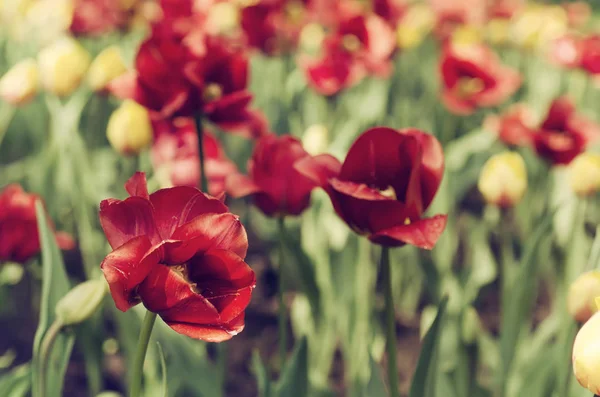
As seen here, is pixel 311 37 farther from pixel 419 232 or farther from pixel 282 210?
pixel 419 232

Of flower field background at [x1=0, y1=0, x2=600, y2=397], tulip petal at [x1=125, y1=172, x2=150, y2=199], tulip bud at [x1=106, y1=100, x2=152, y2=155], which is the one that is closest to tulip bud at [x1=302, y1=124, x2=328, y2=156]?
flower field background at [x1=0, y1=0, x2=600, y2=397]

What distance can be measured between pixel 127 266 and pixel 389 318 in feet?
0.95

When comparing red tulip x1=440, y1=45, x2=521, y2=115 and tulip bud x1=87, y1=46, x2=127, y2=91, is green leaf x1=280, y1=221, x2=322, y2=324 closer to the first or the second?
tulip bud x1=87, y1=46, x2=127, y2=91

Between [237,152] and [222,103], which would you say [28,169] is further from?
[222,103]

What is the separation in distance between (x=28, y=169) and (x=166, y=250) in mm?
1134

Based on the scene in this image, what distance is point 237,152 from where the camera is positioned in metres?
1.90

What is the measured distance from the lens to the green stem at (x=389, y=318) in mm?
679

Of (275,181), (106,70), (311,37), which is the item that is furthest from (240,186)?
(311,37)

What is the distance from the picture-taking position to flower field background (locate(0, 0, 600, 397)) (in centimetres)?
58

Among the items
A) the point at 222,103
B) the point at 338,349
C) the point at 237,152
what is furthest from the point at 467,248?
the point at 222,103

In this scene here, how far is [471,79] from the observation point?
1.58 m

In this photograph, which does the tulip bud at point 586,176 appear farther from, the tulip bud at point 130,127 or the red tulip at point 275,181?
the tulip bud at point 130,127

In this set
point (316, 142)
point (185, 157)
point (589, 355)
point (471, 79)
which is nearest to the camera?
point (589, 355)


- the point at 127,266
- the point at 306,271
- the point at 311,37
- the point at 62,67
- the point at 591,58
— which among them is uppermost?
the point at 127,266
